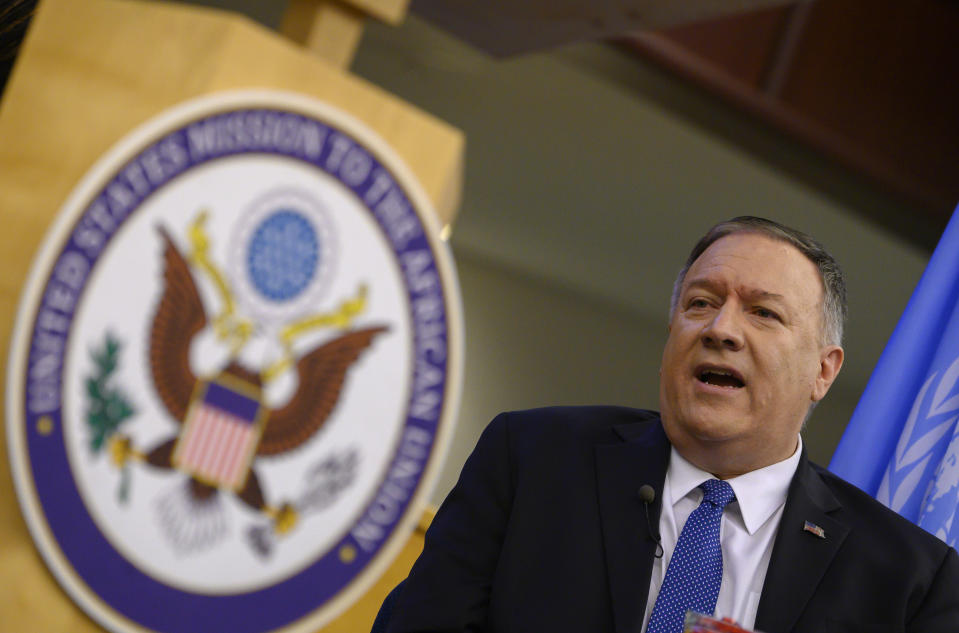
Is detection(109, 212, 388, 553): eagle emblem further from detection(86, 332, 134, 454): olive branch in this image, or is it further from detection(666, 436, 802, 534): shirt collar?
detection(666, 436, 802, 534): shirt collar

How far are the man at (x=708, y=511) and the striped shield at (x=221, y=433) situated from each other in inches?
28.1

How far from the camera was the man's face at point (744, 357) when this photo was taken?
1.83 m

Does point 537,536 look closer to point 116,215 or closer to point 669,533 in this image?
point 669,533

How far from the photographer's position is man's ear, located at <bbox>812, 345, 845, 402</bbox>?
1.96m

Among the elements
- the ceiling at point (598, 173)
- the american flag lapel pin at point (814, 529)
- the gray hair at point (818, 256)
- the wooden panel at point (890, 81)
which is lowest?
the american flag lapel pin at point (814, 529)

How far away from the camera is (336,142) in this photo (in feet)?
8.27

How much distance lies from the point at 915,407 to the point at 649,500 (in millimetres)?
778

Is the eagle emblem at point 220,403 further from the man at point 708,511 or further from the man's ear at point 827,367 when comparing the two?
the man's ear at point 827,367

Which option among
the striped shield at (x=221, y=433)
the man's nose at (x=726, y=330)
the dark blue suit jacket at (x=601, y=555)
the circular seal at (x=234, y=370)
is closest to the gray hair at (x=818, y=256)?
the man's nose at (x=726, y=330)

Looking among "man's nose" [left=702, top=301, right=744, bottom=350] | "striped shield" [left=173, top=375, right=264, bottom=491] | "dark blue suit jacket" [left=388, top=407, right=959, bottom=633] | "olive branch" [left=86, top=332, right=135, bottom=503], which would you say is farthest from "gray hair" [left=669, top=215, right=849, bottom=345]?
"olive branch" [left=86, top=332, right=135, bottom=503]

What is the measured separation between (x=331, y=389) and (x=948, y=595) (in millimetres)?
A: 1373

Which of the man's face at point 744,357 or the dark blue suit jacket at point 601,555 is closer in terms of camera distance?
the dark blue suit jacket at point 601,555

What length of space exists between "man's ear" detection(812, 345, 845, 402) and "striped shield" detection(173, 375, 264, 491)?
3.97 feet

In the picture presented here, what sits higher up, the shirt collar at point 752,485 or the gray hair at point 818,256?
the gray hair at point 818,256
